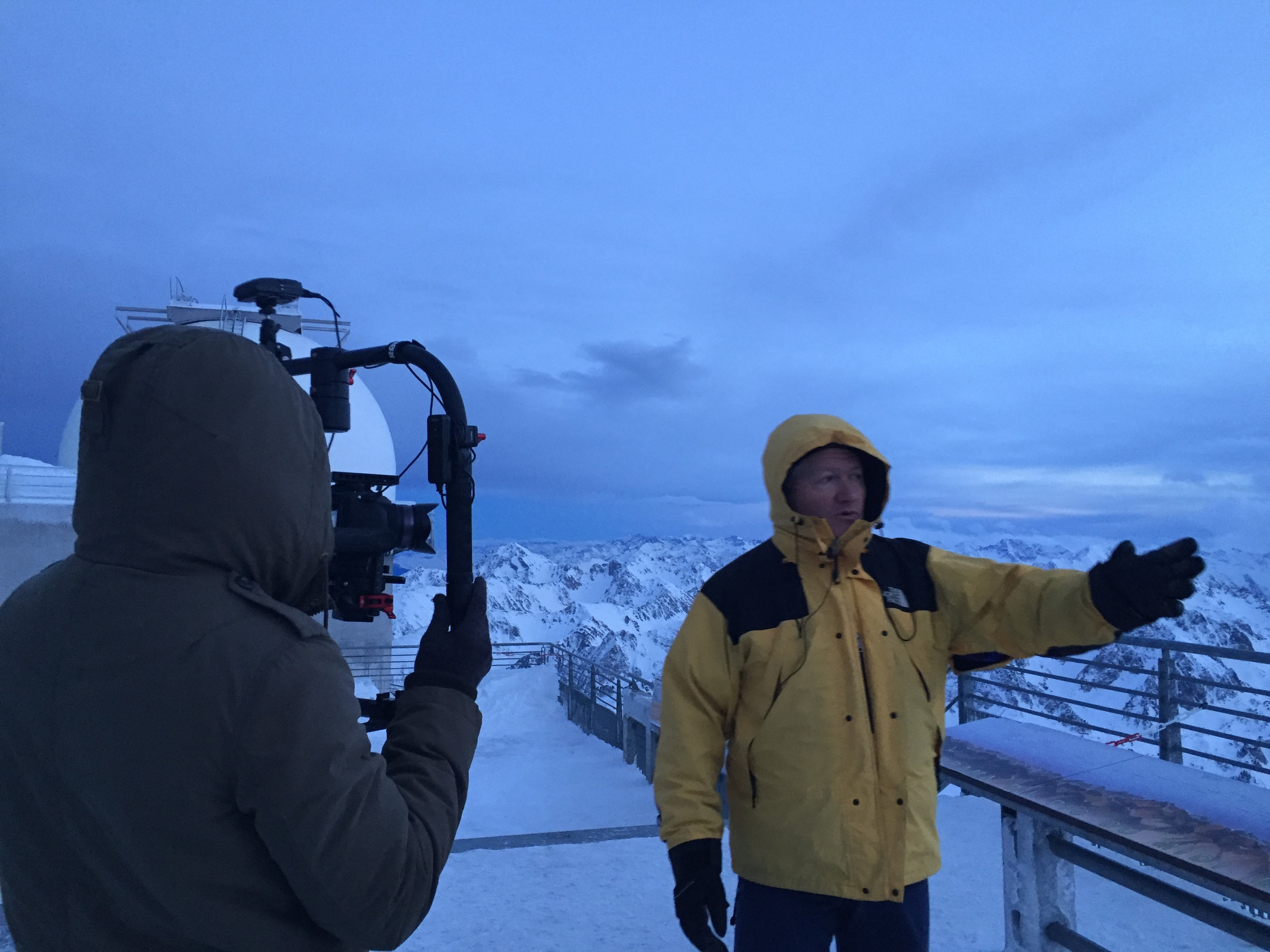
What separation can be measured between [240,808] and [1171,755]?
5.78 meters

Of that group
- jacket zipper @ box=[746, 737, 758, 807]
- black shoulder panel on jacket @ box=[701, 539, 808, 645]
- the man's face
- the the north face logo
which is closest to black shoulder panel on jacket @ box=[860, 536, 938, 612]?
the the north face logo

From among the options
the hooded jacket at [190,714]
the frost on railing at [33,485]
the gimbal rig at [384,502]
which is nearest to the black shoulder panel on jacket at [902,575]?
the gimbal rig at [384,502]

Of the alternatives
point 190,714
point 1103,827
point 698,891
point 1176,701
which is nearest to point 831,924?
point 698,891

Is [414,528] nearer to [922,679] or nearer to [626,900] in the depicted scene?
[922,679]

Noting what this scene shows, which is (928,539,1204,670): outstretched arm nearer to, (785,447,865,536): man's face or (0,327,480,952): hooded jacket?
(785,447,865,536): man's face

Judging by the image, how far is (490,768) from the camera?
26.0 ft

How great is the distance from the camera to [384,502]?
5.67 ft

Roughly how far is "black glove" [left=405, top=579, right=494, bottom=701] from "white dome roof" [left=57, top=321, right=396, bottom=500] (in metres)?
10.7

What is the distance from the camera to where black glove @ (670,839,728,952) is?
1943 millimetres

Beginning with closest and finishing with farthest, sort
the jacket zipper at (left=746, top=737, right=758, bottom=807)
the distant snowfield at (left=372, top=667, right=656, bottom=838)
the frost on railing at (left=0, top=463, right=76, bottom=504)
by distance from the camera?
the jacket zipper at (left=746, top=737, right=758, bottom=807) → the distant snowfield at (left=372, top=667, right=656, bottom=838) → the frost on railing at (left=0, top=463, right=76, bottom=504)

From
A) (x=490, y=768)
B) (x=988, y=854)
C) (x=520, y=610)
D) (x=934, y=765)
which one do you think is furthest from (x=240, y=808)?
(x=520, y=610)

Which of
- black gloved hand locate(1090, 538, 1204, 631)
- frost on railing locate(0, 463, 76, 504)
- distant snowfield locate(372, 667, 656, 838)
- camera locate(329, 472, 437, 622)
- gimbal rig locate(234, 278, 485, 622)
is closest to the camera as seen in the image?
gimbal rig locate(234, 278, 485, 622)

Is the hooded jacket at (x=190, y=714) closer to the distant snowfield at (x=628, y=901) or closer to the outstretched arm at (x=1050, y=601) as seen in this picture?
the outstretched arm at (x=1050, y=601)

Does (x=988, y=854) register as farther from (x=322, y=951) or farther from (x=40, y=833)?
(x=40, y=833)
